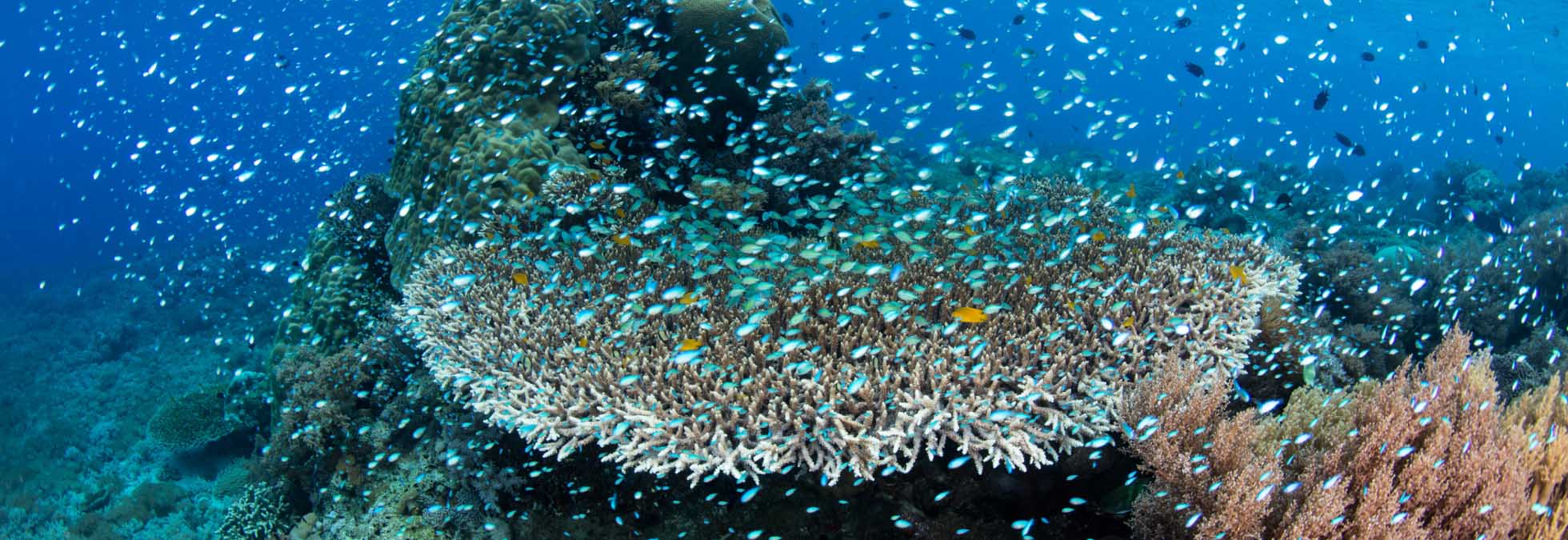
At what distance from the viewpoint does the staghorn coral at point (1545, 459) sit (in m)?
3.35

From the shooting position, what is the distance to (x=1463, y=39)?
58.8m

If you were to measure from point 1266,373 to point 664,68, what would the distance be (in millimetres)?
8248

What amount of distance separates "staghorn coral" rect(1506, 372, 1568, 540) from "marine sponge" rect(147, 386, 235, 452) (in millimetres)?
15040

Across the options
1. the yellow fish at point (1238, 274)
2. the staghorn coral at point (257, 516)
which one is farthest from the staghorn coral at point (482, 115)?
the yellow fish at point (1238, 274)

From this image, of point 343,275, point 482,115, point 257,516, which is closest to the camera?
point 257,516

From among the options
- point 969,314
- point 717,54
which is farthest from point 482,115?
point 969,314

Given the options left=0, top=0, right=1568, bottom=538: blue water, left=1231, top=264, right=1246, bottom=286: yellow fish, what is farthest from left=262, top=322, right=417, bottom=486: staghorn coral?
left=1231, top=264, right=1246, bottom=286: yellow fish

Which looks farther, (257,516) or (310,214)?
(310,214)

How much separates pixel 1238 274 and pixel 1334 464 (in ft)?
7.14

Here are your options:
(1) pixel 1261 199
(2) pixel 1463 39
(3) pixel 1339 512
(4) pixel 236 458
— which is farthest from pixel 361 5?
(2) pixel 1463 39

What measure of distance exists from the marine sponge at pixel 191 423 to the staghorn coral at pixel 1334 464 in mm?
13522

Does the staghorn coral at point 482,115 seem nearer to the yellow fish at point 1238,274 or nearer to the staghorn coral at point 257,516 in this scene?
the staghorn coral at point 257,516

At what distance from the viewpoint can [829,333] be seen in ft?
16.0

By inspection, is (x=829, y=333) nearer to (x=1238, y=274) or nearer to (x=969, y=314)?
(x=969, y=314)
